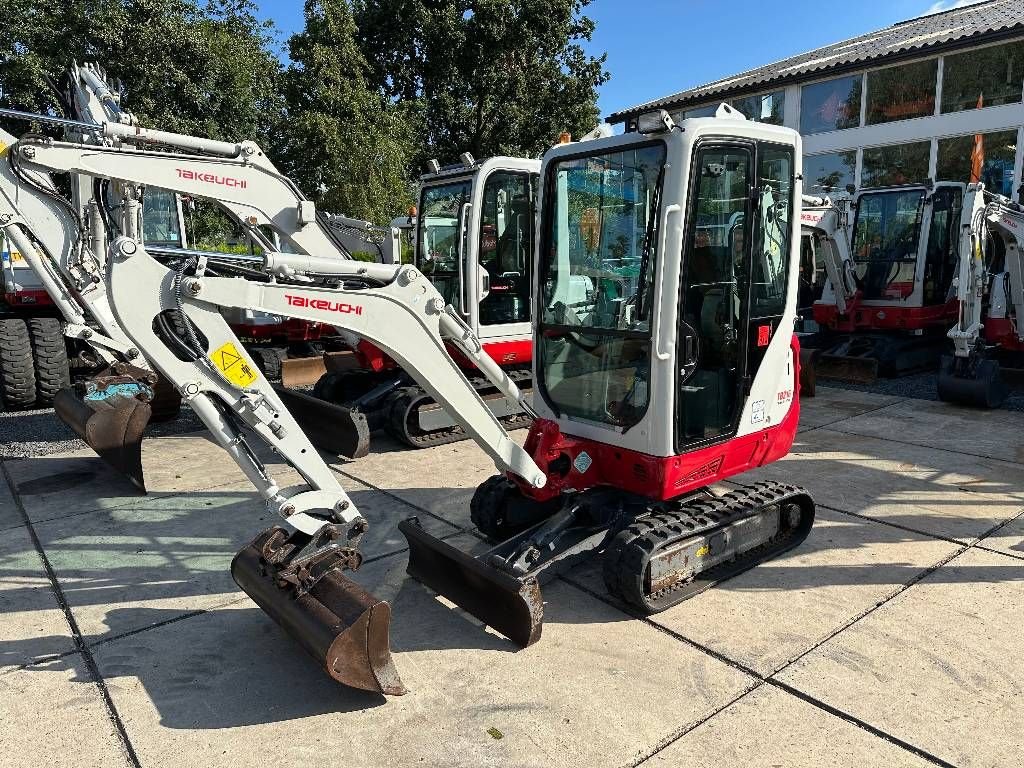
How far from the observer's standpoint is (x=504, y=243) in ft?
25.2

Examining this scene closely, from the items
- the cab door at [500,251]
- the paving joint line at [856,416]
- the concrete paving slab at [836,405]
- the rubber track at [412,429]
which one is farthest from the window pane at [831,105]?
the rubber track at [412,429]

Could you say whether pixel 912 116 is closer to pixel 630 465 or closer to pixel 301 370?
pixel 301 370

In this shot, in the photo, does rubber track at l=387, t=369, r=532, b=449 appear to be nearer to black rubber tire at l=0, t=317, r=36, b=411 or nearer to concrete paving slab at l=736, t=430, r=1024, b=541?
concrete paving slab at l=736, t=430, r=1024, b=541

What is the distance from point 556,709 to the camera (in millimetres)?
3309

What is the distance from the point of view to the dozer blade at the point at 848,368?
35.0 feet

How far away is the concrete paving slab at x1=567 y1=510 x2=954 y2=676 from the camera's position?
12.5 ft

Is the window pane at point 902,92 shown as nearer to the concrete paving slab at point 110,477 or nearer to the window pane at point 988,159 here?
the window pane at point 988,159

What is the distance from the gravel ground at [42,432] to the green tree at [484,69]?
49.1 feet

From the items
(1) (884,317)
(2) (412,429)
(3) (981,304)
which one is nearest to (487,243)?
(2) (412,429)

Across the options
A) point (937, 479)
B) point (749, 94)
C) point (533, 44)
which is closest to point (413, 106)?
point (533, 44)

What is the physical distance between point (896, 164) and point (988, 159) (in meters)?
1.85

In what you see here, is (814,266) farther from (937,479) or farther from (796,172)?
(796,172)

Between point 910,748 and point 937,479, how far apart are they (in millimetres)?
3989

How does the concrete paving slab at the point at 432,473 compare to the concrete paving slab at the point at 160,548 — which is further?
the concrete paving slab at the point at 432,473
